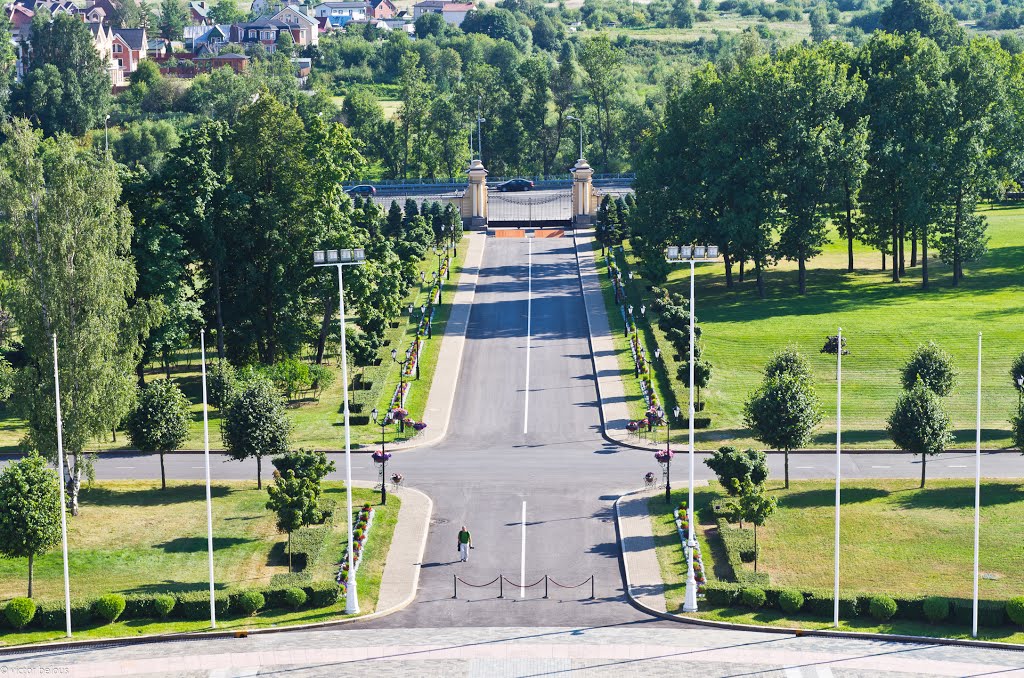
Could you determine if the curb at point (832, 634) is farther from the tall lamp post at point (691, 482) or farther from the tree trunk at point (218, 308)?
the tree trunk at point (218, 308)

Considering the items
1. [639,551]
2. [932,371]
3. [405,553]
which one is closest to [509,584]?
[405,553]

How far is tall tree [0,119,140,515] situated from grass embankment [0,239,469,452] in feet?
13.3

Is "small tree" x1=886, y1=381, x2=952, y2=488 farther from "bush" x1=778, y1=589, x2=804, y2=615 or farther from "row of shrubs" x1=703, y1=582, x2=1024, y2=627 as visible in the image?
"bush" x1=778, y1=589, x2=804, y2=615

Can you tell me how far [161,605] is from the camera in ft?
170

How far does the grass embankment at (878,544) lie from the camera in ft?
174

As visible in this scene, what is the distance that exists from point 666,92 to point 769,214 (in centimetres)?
6023

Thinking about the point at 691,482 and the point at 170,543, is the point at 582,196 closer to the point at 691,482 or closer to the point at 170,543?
the point at 170,543

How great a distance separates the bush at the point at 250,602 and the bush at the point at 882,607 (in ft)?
69.3

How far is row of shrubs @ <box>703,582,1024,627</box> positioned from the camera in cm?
5028

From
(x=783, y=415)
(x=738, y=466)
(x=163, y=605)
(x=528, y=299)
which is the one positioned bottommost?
(x=163, y=605)

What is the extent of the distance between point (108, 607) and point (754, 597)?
73.2 feet

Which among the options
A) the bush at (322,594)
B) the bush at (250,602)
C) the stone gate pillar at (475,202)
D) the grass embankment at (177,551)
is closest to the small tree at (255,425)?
the grass embankment at (177,551)

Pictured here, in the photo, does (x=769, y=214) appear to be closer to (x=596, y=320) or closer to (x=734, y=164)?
(x=734, y=164)

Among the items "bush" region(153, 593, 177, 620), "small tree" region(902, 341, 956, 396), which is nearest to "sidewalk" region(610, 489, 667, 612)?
"bush" region(153, 593, 177, 620)
